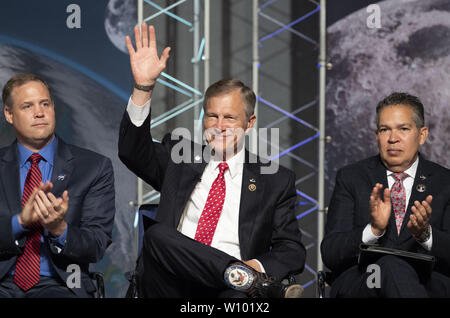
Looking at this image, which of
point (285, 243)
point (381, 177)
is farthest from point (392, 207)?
point (285, 243)

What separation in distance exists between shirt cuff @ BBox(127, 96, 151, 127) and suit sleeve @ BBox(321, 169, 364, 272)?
1194 mm

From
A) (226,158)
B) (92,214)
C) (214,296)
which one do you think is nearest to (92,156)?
(92,214)

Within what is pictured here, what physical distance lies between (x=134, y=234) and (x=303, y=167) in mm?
1552

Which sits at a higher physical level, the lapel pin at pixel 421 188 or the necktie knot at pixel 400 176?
the necktie knot at pixel 400 176

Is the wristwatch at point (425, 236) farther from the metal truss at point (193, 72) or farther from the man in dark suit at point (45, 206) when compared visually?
the metal truss at point (193, 72)

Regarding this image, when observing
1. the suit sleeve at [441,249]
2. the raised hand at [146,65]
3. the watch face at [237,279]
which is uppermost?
the raised hand at [146,65]

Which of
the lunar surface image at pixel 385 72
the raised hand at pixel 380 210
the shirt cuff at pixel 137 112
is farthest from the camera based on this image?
the lunar surface image at pixel 385 72

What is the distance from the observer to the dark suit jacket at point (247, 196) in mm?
3328

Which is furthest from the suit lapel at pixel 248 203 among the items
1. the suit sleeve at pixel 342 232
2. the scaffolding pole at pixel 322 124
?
the scaffolding pole at pixel 322 124

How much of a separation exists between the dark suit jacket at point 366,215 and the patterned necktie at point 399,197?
3 cm

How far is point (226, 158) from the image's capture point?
11.8 feet

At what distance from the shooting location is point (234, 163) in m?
3.58

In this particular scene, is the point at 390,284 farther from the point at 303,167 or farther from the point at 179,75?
the point at 179,75

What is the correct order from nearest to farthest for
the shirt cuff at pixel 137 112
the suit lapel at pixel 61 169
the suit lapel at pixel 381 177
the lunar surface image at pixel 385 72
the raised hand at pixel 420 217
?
the raised hand at pixel 420 217, the shirt cuff at pixel 137 112, the suit lapel at pixel 61 169, the suit lapel at pixel 381 177, the lunar surface image at pixel 385 72
